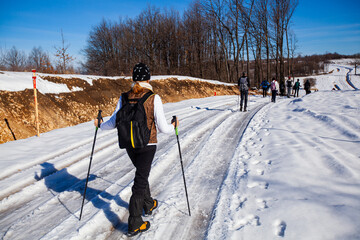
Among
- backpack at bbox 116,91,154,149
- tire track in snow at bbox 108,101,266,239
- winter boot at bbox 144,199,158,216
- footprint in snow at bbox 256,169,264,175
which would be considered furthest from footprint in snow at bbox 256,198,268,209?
backpack at bbox 116,91,154,149

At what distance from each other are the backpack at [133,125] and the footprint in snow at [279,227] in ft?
6.28

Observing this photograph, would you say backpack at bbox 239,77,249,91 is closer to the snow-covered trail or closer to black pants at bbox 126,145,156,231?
the snow-covered trail

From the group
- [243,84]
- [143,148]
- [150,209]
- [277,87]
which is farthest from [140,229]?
[277,87]

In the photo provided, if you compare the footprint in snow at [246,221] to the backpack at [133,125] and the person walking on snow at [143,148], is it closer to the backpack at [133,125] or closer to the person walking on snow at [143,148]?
the person walking on snow at [143,148]

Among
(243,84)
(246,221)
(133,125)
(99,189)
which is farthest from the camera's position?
(243,84)

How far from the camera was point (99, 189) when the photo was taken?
3.89 metres

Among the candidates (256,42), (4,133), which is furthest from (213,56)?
(4,133)

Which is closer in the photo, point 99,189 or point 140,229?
point 140,229

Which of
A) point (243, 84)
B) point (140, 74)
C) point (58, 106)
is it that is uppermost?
point (243, 84)

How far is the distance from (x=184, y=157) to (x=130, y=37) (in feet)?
125

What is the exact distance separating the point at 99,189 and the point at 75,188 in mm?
483

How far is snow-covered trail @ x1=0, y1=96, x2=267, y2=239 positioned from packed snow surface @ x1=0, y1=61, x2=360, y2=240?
0.02m

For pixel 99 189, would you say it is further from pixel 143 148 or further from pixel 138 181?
pixel 143 148

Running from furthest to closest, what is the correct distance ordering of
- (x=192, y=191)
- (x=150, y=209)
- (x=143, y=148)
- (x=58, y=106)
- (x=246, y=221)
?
(x=58, y=106)
(x=192, y=191)
(x=150, y=209)
(x=246, y=221)
(x=143, y=148)
